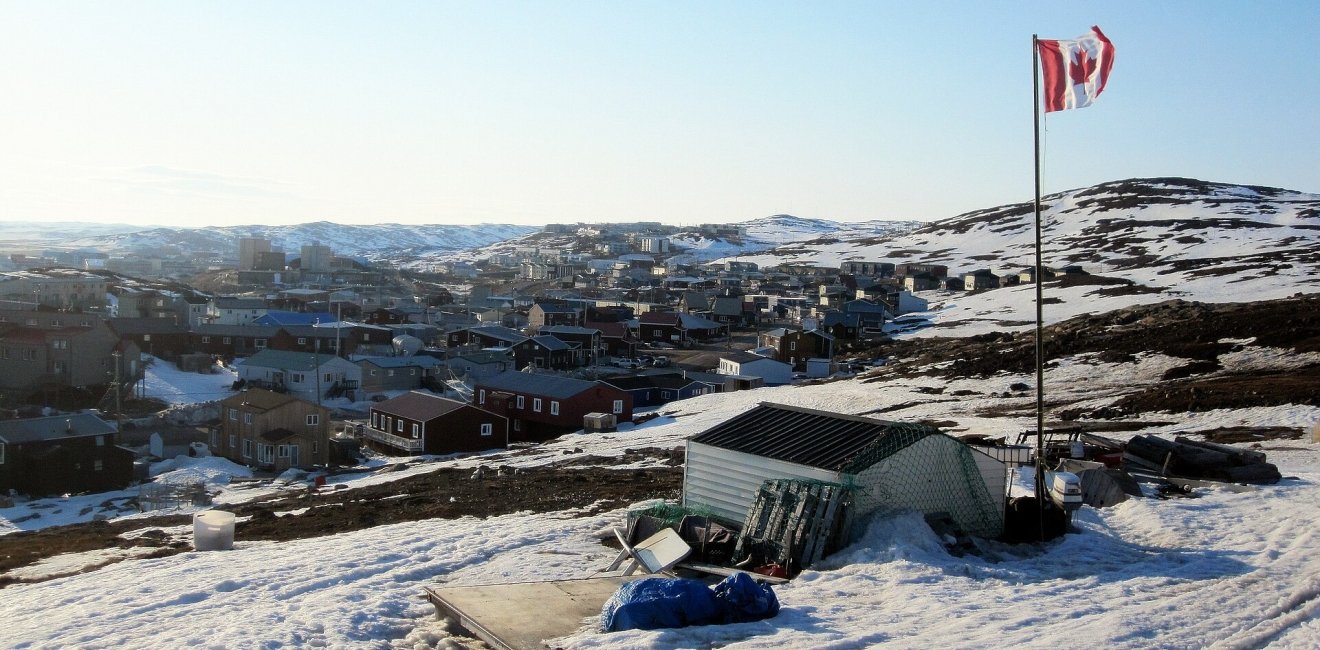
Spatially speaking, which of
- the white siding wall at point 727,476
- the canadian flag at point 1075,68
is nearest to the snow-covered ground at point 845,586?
the white siding wall at point 727,476

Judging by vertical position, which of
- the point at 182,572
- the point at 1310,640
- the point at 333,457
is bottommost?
the point at 333,457

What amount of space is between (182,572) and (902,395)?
1243 inches

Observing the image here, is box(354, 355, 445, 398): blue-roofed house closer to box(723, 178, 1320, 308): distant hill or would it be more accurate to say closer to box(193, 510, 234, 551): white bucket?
box(193, 510, 234, 551): white bucket

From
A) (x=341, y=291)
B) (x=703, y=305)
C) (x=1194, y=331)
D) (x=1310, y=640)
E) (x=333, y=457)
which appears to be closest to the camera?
(x=1310, y=640)

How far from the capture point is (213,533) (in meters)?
17.0

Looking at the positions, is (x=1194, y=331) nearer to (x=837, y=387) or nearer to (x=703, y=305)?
(x=837, y=387)

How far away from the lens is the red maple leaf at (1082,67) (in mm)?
13383

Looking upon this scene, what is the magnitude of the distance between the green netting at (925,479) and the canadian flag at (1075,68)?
4.81 meters

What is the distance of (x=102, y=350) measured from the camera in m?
49.0

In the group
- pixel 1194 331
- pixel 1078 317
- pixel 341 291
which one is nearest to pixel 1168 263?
pixel 1078 317

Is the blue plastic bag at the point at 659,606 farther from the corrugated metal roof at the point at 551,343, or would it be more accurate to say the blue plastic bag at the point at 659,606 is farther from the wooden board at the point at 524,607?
the corrugated metal roof at the point at 551,343

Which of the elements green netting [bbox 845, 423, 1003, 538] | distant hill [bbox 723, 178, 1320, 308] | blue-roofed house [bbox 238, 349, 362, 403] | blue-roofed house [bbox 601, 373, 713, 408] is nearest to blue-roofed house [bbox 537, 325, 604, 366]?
blue-roofed house [bbox 601, 373, 713, 408]

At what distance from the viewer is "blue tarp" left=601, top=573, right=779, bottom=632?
974cm

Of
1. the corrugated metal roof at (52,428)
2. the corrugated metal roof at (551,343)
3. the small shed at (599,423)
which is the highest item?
the corrugated metal roof at (551,343)
